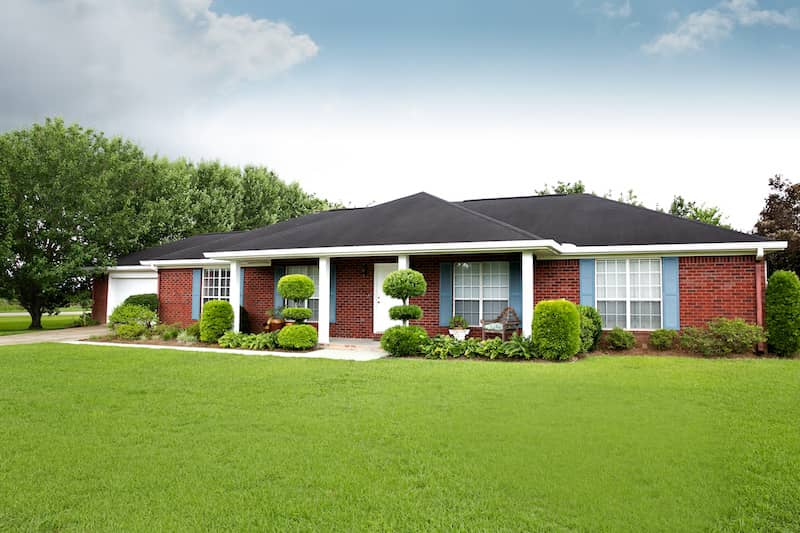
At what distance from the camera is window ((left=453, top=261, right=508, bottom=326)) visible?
566 inches

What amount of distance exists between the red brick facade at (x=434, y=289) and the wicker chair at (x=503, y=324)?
122cm

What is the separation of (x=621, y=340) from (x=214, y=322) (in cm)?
1084

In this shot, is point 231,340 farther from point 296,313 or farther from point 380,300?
point 380,300

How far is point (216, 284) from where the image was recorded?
1895 cm

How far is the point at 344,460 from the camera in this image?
4828 mm

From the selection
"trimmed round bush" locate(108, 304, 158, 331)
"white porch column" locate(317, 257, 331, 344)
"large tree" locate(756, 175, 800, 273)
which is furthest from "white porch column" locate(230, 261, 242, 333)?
"large tree" locate(756, 175, 800, 273)

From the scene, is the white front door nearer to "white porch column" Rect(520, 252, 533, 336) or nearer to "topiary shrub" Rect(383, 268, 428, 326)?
"topiary shrub" Rect(383, 268, 428, 326)

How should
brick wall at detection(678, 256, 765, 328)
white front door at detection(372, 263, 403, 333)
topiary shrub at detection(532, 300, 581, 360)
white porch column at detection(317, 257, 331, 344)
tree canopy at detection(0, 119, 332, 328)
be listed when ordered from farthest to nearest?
tree canopy at detection(0, 119, 332, 328) → white front door at detection(372, 263, 403, 333) → white porch column at detection(317, 257, 331, 344) → brick wall at detection(678, 256, 765, 328) → topiary shrub at detection(532, 300, 581, 360)

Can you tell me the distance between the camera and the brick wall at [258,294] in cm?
1739

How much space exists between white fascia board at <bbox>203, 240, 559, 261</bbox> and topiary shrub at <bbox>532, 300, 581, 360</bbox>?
59.0 inches

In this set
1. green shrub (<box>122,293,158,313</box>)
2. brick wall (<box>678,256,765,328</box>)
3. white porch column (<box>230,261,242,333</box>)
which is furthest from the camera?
green shrub (<box>122,293,158,313</box>)

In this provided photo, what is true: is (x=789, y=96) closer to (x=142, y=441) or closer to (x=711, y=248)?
(x=711, y=248)

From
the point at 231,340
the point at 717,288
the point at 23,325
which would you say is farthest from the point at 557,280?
the point at 23,325

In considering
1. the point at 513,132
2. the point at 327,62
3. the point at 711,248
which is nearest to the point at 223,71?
the point at 327,62
